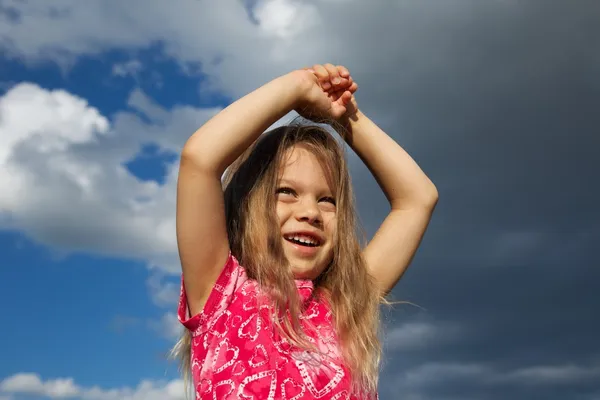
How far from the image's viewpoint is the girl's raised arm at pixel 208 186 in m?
3.32

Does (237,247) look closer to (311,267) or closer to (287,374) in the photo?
(311,267)

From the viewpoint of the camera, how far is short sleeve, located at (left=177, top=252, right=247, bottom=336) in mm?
3429

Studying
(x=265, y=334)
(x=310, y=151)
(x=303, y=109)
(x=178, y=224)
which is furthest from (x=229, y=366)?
(x=303, y=109)

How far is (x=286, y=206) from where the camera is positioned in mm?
3674

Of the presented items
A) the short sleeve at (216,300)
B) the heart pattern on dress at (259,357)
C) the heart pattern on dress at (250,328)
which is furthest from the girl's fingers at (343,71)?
the heart pattern on dress at (259,357)

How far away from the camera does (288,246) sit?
12.0 feet

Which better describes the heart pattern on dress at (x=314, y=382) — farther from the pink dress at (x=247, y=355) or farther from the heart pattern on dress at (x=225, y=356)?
the heart pattern on dress at (x=225, y=356)

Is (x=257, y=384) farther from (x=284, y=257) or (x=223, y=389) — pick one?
(x=284, y=257)

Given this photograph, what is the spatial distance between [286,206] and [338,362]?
0.82m

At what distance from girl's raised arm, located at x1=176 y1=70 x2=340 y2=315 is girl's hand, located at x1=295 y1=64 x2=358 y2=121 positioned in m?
0.34

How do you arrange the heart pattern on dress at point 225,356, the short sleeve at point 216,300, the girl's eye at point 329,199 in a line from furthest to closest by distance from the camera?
the girl's eye at point 329,199, the short sleeve at point 216,300, the heart pattern on dress at point 225,356

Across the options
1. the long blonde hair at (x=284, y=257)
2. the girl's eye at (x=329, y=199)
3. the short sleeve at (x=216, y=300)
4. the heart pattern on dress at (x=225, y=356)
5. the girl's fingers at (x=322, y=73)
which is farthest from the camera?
the girl's fingers at (x=322, y=73)

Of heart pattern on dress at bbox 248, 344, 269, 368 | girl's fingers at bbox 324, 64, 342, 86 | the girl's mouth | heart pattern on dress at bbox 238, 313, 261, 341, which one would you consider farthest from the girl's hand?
heart pattern on dress at bbox 248, 344, 269, 368

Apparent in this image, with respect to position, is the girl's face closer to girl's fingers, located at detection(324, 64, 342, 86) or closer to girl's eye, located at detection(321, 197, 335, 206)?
girl's eye, located at detection(321, 197, 335, 206)
